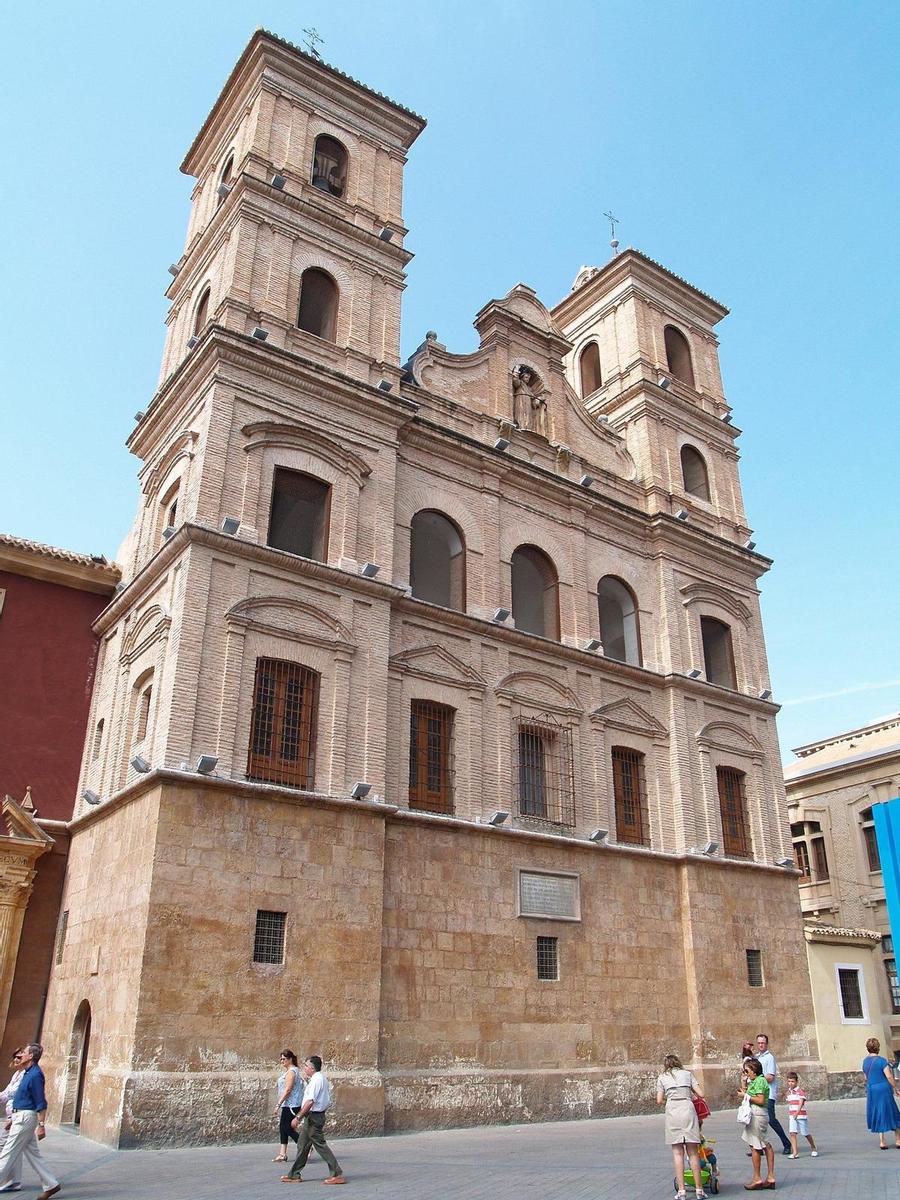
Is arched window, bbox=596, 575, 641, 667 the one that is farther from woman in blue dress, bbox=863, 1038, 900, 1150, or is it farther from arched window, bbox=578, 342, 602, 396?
woman in blue dress, bbox=863, 1038, 900, 1150

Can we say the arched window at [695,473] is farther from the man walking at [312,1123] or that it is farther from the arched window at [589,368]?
the man walking at [312,1123]

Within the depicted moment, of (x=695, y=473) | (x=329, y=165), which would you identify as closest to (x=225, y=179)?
(x=329, y=165)

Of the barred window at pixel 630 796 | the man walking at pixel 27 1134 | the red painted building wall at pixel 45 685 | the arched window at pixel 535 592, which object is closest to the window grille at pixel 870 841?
the barred window at pixel 630 796

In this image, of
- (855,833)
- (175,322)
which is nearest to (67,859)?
(175,322)

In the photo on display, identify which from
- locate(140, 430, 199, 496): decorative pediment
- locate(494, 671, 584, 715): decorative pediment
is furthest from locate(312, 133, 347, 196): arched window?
locate(494, 671, 584, 715): decorative pediment

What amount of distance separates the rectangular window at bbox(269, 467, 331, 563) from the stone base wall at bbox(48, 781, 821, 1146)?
5.20 m

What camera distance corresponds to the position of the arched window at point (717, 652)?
2427 centimetres

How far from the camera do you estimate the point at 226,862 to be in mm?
14336

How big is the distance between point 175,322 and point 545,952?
15225 mm

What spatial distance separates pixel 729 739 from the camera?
2302 centimetres

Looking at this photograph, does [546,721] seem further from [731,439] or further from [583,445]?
[731,439]

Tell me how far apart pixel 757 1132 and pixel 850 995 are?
48.1 ft

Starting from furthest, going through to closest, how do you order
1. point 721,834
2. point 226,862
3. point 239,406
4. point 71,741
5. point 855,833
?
point 855,833 < point 721,834 < point 71,741 < point 239,406 < point 226,862

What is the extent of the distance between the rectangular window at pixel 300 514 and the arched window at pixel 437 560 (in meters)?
1.95
